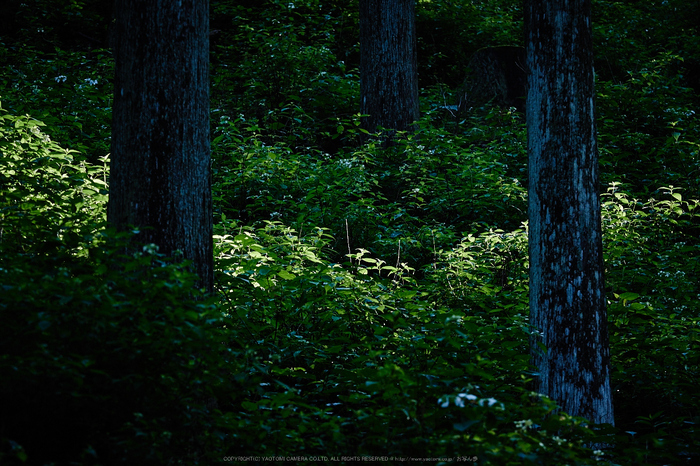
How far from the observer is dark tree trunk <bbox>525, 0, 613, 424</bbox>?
4051 mm

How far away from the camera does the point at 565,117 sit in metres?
4.11

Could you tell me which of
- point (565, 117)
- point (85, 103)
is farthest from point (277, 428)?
point (85, 103)

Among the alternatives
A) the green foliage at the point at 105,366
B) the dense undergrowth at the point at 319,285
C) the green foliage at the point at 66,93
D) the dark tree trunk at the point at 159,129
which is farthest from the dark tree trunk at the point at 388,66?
the green foliage at the point at 105,366

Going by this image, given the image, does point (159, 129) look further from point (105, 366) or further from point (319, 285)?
point (319, 285)

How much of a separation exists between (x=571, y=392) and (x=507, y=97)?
7.48 meters

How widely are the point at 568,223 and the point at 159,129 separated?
2.96 metres

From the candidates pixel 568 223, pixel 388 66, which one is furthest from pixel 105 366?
pixel 388 66

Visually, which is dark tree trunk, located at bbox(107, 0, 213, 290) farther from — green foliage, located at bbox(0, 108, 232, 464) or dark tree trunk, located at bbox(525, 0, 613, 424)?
dark tree trunk, located at bbox(525, 0, 613, 424)

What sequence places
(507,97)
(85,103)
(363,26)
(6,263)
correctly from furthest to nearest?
(507,97)
(363,26)
(85,103)
(6,263)

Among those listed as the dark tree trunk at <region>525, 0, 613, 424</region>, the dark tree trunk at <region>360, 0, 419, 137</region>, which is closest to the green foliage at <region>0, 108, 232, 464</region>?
the dark tree trunk at <region>525, 0, 613, 424</region>

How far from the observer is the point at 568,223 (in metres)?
4.07

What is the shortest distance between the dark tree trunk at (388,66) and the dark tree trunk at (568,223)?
Answer: 5071 millimetres

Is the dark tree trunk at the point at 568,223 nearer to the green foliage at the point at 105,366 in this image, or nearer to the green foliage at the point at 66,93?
the green foliage at the point at 105,366

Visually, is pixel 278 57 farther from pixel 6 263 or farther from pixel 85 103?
pixel 6 263
